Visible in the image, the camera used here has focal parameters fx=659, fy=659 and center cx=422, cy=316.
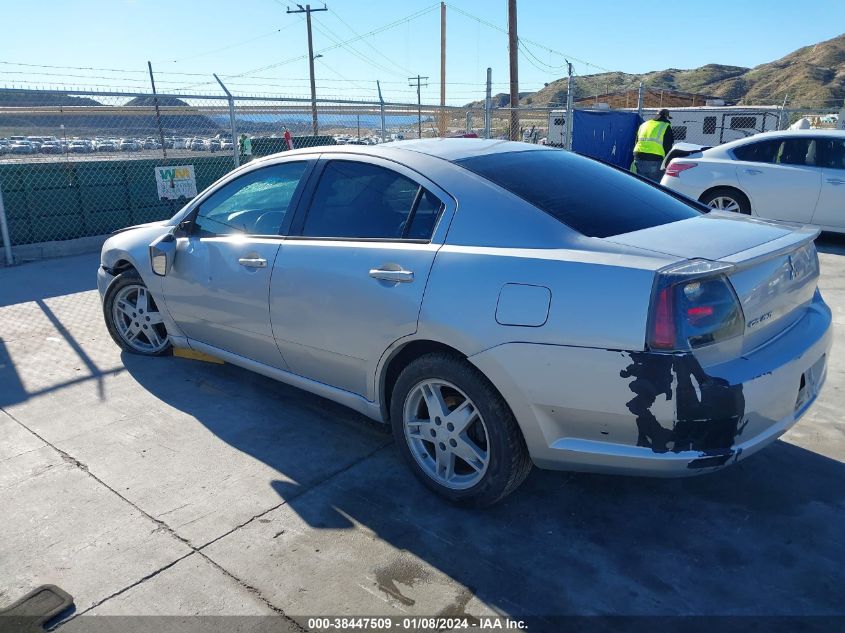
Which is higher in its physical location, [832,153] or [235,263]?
[832,153]

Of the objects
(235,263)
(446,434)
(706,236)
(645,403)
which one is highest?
(706,236)

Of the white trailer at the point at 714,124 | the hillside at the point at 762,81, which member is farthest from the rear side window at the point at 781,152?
the hillside at the point at 762,81

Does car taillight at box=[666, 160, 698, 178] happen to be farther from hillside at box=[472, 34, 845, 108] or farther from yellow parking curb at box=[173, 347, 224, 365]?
hillside at box=[472, 34, 845, 108]

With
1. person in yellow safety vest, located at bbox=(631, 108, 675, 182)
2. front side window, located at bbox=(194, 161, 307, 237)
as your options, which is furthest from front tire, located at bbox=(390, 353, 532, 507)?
person in yellow safety vest, located at bbox=(631, 108, 675, 182)

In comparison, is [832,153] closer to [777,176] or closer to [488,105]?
[777,176]

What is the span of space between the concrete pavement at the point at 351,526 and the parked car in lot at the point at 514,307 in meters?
0.31

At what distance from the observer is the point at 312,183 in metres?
3.62

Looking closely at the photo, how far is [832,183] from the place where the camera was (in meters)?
8.00

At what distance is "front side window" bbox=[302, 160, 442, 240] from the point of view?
10.2 feet

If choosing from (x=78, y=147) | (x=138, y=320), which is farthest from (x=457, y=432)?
(x=78, y=147)

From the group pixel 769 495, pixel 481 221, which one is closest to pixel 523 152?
pixel 481 221

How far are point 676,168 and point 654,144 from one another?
2.17m

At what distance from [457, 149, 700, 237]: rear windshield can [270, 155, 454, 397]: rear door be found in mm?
362

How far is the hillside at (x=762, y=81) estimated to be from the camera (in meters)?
84.7
